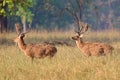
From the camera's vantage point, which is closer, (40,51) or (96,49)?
(40,51)

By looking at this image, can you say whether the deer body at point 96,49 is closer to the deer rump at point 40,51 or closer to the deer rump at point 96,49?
the deer rump at point 96,49

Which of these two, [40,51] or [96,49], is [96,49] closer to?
[96,49]

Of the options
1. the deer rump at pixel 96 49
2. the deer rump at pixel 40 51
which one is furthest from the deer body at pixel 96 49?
the deer rump at pixel 40 51

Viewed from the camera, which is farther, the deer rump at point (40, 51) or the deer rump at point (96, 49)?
the deer rump at point (96, 49)

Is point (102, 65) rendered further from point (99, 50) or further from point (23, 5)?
point (23, 5)

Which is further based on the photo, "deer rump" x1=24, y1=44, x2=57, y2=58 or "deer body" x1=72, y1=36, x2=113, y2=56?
"deer body" x1=72, y1=36, x2=113, y2=56

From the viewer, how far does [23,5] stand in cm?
1817

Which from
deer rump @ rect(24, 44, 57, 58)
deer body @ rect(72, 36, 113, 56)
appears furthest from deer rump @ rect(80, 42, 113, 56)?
deer rump @ rect(24, 44, 57, 58)

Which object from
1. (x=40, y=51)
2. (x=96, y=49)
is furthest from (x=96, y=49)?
(x=40, y=51)

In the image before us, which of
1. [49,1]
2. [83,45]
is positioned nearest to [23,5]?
[83,45]

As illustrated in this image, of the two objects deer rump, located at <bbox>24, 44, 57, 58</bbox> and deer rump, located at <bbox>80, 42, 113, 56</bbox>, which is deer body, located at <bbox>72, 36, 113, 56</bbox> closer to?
deer rump, located at <bbox>80, 42, 113, 56</bbox>

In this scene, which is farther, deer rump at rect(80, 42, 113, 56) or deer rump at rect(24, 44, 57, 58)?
deer rump at rect(80, 42, 113, 56)

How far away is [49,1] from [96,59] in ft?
109

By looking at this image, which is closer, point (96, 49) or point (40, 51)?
point (40, 51)
